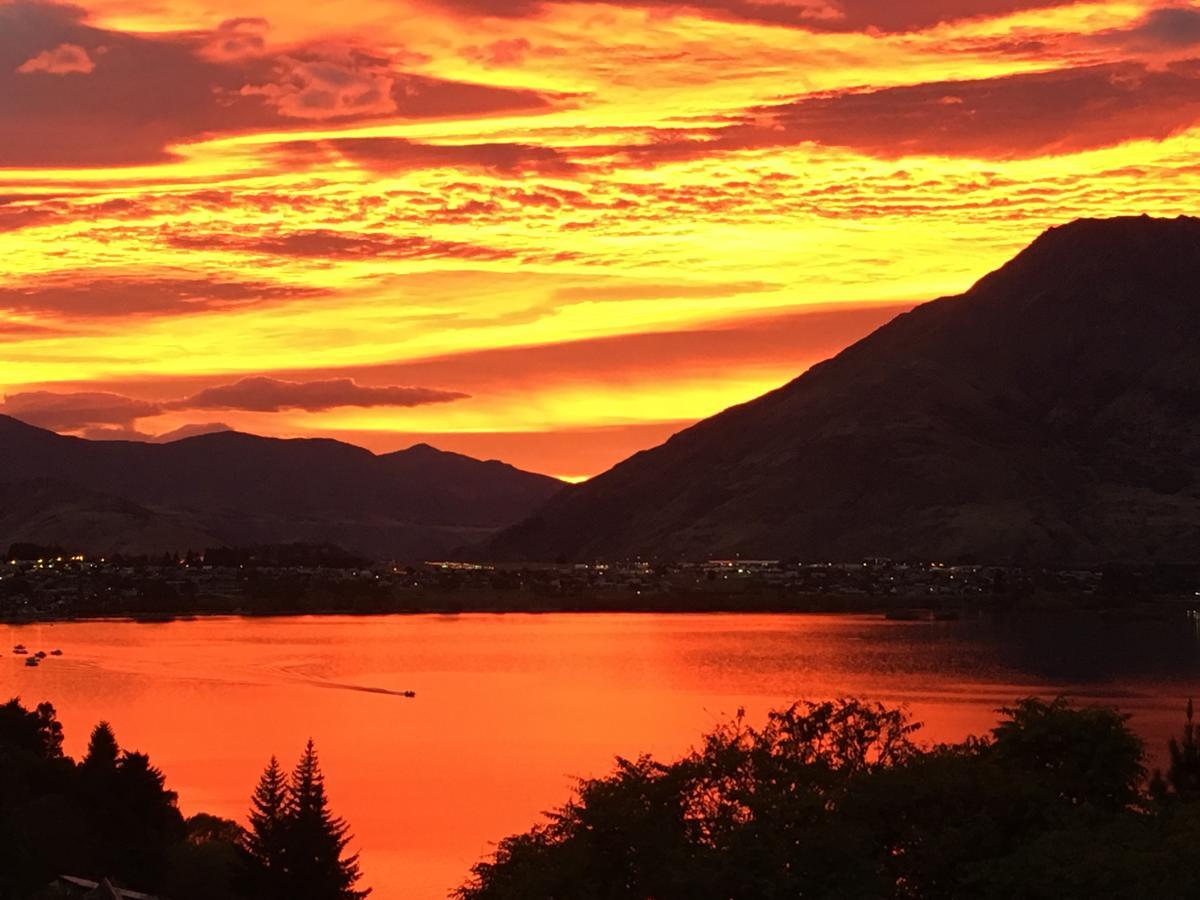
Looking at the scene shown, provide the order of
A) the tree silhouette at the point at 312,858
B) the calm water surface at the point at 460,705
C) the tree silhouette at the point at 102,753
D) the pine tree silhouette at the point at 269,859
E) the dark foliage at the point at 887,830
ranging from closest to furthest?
1. the dark foliage at the point at 887,830
2. the tree silhouette at the point at 312,858
3. the pine tree silhouette at the point at 269,859
4. the tree silhouette at the point at 102,753
5. the calm water surface at the point at 460,705

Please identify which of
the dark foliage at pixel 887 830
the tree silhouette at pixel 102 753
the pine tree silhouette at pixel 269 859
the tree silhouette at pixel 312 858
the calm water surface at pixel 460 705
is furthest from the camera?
the calm water surface at pixel 460 705

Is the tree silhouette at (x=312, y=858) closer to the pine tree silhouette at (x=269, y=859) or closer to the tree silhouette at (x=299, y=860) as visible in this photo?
the tree silhouette at (x=299, y=860)

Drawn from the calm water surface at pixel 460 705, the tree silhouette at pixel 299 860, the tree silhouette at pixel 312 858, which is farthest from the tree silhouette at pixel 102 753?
the tree silhouette at pixel 312 858

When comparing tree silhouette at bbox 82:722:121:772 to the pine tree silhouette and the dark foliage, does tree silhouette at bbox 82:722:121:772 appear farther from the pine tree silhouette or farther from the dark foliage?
the dark foliage

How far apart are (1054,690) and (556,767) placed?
6165cm

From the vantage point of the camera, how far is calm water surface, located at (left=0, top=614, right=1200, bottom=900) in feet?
300

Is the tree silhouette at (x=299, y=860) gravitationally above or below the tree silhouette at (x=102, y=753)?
below

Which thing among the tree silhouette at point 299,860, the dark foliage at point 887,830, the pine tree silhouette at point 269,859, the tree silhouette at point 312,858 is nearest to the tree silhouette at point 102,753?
the pine tree silhouette at point 269,859

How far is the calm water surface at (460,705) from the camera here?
91312 mm

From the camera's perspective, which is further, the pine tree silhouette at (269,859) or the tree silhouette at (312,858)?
the pine tree silhouette at (269,859)

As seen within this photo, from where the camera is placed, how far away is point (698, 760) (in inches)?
1929

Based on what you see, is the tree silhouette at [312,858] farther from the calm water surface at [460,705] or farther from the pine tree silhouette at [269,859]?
the calm water surface at [460,705]

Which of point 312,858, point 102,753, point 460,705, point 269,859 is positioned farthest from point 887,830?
point 460,705

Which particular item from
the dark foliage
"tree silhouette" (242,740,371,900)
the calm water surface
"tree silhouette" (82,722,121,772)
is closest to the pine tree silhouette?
"tree silhouette" (242,740,371,900)
